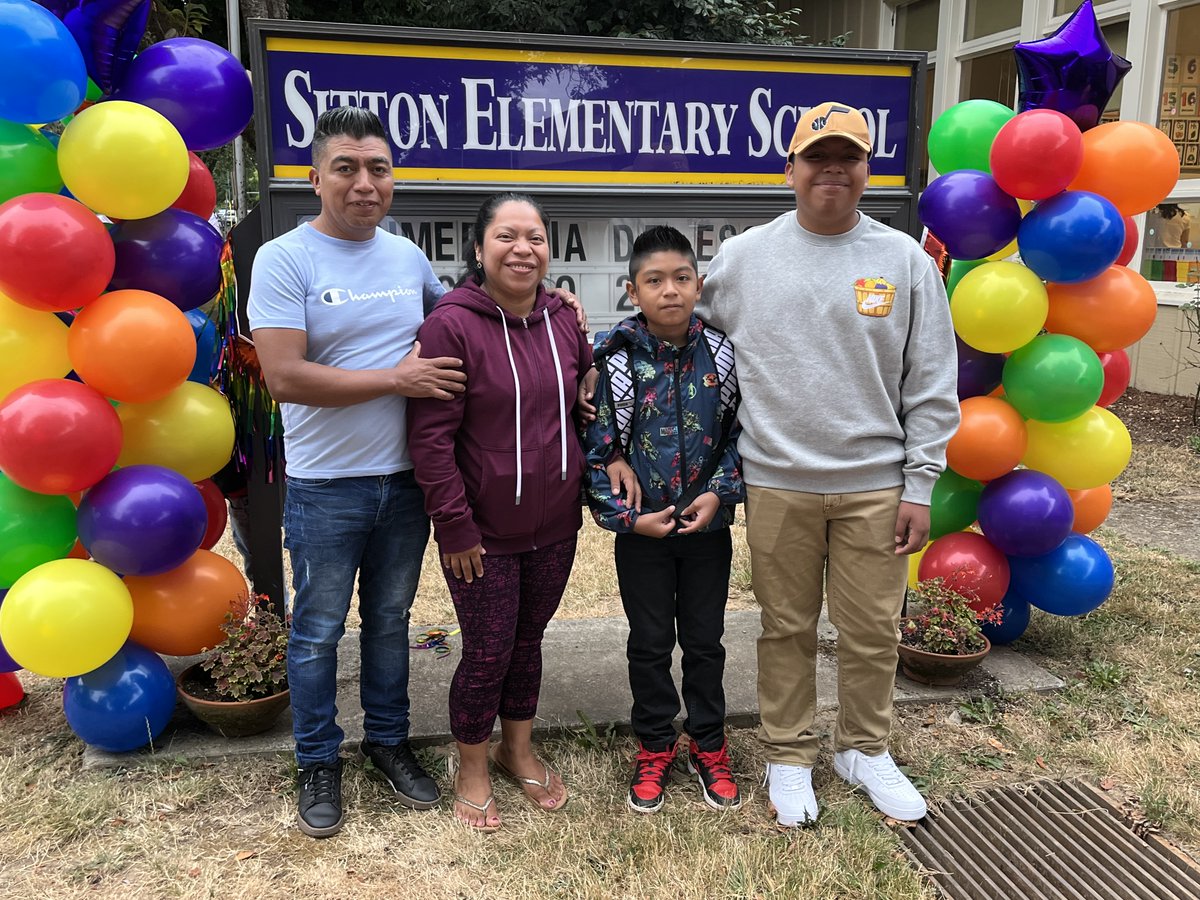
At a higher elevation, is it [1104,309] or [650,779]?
[1104,309]

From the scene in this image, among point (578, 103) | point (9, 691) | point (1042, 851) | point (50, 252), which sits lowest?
point (1042, 851)

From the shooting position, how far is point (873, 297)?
2.54m

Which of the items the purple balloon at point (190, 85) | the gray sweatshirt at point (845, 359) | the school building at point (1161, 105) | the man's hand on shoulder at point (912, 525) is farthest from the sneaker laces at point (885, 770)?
the school building at point (1161, 105)

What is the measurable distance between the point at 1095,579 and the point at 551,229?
2581 millimetres

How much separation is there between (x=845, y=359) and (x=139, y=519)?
2.11 m

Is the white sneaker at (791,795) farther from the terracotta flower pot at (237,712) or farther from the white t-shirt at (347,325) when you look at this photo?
the terracotta flower pot at (237,712)

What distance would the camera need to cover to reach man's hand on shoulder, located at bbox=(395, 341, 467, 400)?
2.40 meters

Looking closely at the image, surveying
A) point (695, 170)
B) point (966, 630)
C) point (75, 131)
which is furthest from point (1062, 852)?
point (75, 131)

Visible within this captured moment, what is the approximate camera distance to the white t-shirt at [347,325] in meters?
2.42

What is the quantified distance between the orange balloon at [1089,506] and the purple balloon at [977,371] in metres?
0.58

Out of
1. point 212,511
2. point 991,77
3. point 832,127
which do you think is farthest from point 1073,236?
point 991,77

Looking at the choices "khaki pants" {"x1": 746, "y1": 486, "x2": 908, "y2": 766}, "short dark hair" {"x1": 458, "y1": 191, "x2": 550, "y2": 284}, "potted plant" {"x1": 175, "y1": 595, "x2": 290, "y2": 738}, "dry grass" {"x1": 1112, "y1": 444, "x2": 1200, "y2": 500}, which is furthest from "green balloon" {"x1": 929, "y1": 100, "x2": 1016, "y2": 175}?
"dry grass" {"x1": 1112, "y1": 444, "x2": 1200, "y2": 500}

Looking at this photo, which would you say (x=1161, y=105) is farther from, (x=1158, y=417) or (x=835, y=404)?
(x=835, y=404)

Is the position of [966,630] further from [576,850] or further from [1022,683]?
[576,850]
